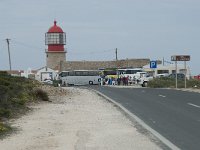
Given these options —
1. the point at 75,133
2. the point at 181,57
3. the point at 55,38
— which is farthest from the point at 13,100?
the point at 55,38

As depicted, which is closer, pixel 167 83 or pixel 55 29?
pixel 167 83

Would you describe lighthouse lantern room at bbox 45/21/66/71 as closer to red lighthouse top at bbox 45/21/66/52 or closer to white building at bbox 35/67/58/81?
red lighthouse top at bbox 45/21/66/52

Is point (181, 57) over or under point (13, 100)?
over

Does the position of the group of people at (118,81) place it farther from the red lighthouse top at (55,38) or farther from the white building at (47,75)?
the red lighthouse top at (55,38)

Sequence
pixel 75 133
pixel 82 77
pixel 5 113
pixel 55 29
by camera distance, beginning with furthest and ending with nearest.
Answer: pixel 55 29 → pixel 82 77 → pixel 5 113 → pixel 75 133

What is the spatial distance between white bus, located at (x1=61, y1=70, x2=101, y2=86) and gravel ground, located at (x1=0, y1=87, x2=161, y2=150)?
2539 inches

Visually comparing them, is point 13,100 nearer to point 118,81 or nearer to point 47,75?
point 118,81

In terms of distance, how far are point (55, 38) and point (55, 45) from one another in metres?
1.57

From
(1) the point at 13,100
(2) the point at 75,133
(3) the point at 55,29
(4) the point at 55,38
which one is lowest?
(2) the point at 75,133

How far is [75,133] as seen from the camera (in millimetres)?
14633

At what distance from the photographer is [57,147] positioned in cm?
1224

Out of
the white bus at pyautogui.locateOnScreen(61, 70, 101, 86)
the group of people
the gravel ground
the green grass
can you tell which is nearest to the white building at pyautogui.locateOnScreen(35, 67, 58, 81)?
the white bus at pyautogui.locateOnScreen(61, 70, 101, 86)

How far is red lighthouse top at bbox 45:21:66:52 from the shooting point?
101 meters

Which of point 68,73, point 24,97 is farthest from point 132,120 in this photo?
point 68,73
